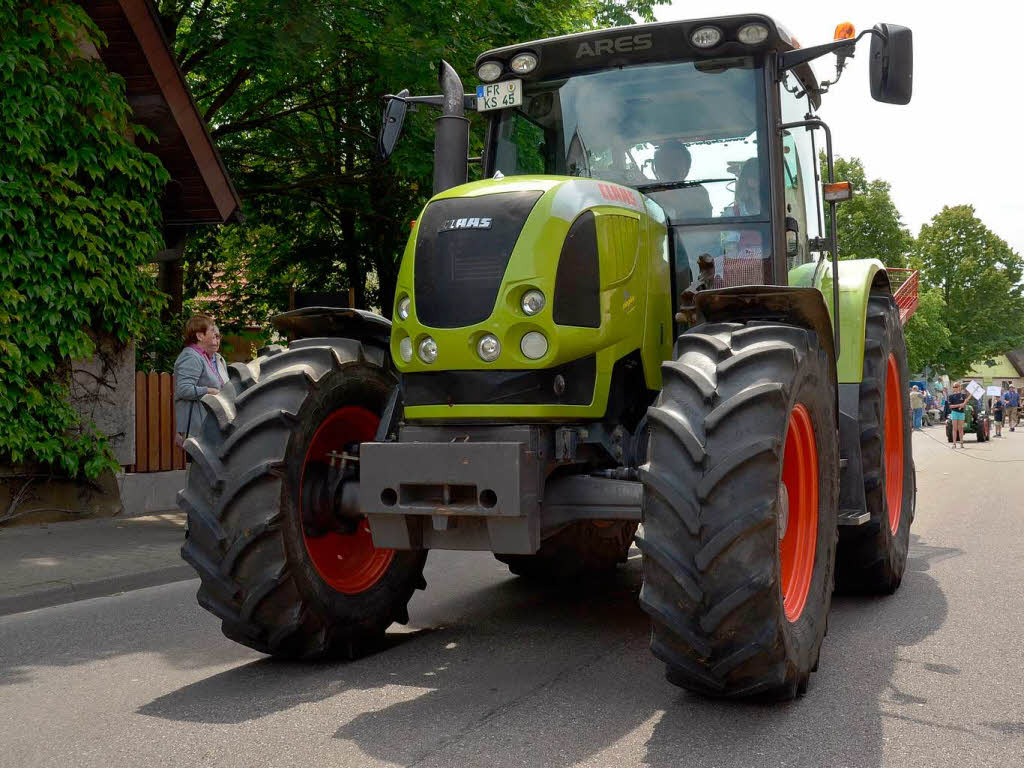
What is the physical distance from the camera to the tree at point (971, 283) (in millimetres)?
68500

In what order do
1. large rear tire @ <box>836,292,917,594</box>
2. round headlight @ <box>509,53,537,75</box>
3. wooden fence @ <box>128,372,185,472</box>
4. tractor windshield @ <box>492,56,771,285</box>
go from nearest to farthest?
tractor windshield @ <box>492,56,771,285</box>
round headlight @ <box>509,53,537,75</box>
large rear tire @ <box>836,292,917,594</box>
wooden fence @ <box>128,372,185,472</box>

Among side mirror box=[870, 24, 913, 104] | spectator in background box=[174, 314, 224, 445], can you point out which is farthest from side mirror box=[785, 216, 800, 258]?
spectator in background box=[174, 314, 224, 445]

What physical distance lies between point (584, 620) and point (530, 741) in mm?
2043

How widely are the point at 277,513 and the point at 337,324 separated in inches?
52.4

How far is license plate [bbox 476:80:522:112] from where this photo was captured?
570 centimetres

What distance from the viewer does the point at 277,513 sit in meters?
4.58

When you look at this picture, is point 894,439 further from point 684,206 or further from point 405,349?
point 405,349

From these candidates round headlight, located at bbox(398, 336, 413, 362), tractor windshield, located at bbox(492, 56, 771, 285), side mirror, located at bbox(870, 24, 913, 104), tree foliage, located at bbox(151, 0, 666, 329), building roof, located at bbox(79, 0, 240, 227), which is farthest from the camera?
tree foliage, located at bbox(151, 0, 666, 329)

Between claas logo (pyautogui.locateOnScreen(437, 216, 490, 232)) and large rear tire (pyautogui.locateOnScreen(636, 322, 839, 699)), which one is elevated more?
claas logo (pyautogui.locateOnScreen(437, 216, 490, 232))

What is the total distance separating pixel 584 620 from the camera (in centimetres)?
588

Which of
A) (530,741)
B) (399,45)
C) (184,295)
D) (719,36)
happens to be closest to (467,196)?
(719,36)

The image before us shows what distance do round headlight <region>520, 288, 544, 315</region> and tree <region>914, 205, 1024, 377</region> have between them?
68416mm

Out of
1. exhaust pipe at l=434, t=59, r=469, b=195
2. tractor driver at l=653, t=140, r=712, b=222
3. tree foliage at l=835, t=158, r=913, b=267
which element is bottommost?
tractor driver at l=653, t=140, r=712, b=222

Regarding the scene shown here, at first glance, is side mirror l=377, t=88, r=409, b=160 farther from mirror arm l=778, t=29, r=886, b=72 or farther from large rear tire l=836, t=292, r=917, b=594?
large rear tire l=836, t=292, r=917, b=594
